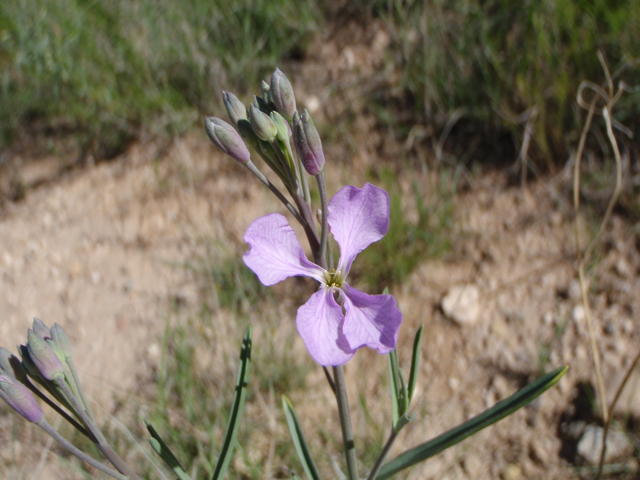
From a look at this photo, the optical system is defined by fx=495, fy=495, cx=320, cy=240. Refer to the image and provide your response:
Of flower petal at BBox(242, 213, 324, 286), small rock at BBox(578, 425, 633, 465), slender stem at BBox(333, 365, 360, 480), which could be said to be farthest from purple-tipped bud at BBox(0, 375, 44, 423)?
small rock at BBox(578, 425, 633, 465)

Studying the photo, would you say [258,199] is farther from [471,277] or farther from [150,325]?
[471,277]

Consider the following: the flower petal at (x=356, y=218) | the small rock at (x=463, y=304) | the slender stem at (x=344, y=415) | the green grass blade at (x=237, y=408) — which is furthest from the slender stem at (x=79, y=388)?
the small rock at (x=463, y=304)

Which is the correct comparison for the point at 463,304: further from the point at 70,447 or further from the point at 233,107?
the point at 70,447

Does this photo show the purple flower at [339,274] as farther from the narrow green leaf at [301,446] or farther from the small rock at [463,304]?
the small rock at [463,304]

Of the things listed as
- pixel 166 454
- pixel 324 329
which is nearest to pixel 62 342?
pixel 166 454

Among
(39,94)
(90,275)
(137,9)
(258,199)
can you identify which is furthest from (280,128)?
(39,94)

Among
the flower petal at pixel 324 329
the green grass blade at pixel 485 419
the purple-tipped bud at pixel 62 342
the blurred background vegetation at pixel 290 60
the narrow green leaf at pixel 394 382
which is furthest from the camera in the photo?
the blurred background vegetation at pixel 290 60

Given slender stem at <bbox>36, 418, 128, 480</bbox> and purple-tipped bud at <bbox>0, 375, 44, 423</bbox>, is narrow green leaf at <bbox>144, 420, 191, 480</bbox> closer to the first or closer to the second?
slender stem at <bbox>36, 418, 128, 480</bbox>
